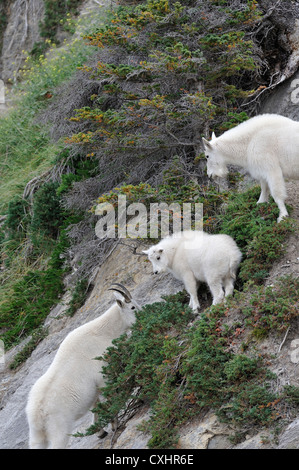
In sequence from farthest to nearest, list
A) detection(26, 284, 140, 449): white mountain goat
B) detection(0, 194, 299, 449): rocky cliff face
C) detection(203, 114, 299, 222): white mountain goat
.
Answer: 1. detection(203, 114, 299, 222): white mountain goat
2. detection(26, 284, 140, 449): white mountain goat
3. detection(0, 194, 299, 449): rocky cliff face

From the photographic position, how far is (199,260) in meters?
7.98

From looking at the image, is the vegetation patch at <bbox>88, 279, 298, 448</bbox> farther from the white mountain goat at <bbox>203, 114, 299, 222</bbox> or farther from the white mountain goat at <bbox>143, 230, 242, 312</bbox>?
the white mountain goat at <bbox>203, 114, 299, 222</bbox>

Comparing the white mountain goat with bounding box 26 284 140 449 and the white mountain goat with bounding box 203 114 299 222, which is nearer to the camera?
the white mountain goat with bounding box 26 284 140 449

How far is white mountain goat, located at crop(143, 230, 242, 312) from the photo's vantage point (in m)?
7.74

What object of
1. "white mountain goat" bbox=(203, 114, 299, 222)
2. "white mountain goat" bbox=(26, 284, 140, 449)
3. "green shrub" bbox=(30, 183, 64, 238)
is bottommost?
"green shrub" bbox=(30, 183, 64, 238)

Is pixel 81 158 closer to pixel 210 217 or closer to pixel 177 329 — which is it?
pixel 210 217

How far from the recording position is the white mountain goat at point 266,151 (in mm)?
8023

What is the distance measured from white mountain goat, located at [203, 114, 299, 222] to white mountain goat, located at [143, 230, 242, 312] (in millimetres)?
854

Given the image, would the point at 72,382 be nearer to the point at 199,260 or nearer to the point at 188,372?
the point at 188,372

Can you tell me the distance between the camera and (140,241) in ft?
31.8

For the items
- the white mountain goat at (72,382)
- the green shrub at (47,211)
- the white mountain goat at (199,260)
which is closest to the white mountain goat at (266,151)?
the white mountain goat at (199,260)

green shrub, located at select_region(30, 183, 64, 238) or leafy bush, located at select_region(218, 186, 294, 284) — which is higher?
leafy bush, located at select_region(218, 186, 294, 284)

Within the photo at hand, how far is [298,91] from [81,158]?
5.03 meters

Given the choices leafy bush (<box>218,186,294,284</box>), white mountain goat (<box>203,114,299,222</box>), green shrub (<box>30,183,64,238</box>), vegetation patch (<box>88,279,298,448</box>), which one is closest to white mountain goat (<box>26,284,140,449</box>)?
vegetation patch (<box>88,279,298,448</box>)
